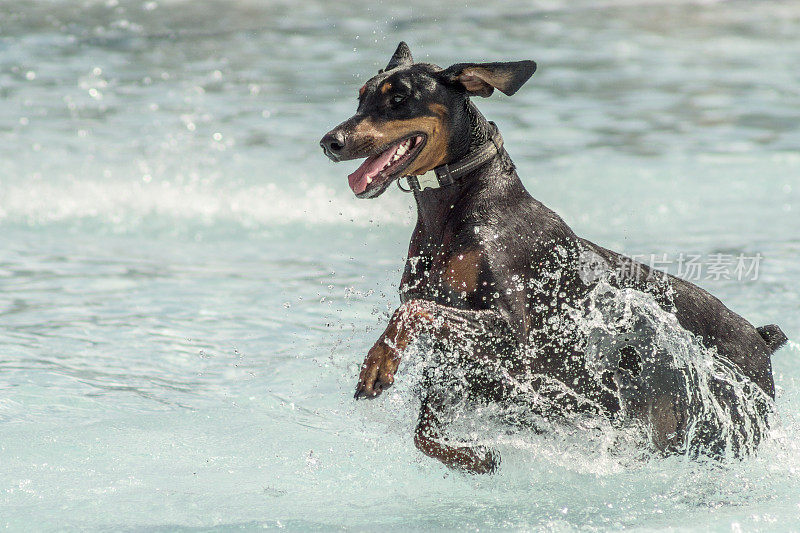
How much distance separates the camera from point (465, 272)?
324 cm

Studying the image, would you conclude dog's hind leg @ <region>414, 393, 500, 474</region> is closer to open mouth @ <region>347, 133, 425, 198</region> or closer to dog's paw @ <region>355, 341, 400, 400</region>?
dog's paw @ <region>355, 341, 400, 400</region>

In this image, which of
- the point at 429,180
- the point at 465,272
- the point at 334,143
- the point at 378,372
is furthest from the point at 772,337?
the point at 334,143

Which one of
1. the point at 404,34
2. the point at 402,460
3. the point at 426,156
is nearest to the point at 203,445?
the point at 402,460

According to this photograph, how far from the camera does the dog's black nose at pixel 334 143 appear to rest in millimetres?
3105

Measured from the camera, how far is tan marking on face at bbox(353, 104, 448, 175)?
3170 millimetres

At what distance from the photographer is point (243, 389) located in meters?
4.59

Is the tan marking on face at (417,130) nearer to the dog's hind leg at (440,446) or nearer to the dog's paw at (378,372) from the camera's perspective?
the dog's paw at (378,372)

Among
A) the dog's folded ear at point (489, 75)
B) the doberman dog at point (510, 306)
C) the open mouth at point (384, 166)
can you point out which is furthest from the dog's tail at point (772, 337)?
the open mouth at point (384, 166)

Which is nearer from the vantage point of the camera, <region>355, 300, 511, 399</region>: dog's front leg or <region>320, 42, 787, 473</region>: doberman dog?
<region>355, 300, 511, 399</region>: dog's front leg

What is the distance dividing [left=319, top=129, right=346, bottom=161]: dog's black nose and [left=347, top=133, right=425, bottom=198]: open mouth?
102 millimetres

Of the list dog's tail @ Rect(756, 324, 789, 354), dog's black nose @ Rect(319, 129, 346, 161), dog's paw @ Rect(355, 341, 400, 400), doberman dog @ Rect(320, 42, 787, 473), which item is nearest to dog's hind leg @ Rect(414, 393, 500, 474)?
Answer: doberman dog @ Rect(320, 42, 787, 473)

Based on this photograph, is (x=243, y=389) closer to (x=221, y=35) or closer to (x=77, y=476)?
(x=77, y=476)

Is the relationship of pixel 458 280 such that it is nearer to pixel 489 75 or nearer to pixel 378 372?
pixel 378 372

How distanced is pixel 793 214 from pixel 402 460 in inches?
219
